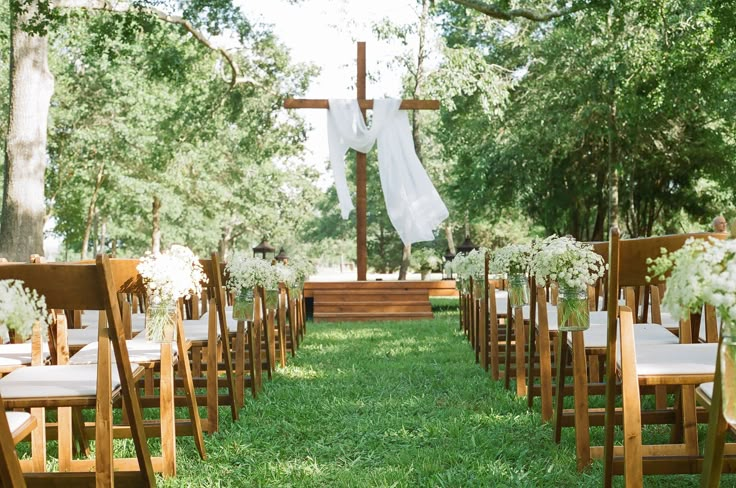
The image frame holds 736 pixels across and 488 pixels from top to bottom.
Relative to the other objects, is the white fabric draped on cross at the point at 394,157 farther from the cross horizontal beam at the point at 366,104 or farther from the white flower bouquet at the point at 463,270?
the white flower bouquet at the point at 463,270

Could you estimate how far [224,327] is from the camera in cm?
446

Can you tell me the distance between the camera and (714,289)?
188 centimetres

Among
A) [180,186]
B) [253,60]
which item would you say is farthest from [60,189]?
[253,60]

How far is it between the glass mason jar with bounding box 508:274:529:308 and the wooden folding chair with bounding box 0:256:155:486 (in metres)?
2.71

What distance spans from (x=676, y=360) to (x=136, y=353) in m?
2.48

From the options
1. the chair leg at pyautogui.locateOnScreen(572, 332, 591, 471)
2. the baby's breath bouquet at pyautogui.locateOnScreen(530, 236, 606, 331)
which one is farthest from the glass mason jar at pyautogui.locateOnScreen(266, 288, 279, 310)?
the chair leg at pyautogui.locateOnScreen(572, 332, 591, 471)

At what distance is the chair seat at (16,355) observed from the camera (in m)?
3.64

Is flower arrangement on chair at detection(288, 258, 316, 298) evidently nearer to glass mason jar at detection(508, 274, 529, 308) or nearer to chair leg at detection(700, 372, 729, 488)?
glass mason jar at detection(508, 274, 529, 308)

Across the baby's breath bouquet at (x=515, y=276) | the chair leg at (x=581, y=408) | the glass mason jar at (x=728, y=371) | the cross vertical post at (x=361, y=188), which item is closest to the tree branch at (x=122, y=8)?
the cross vertical post at (x=361, y=188)

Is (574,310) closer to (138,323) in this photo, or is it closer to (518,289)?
(518,289)

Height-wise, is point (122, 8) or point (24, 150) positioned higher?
point (122, 8)

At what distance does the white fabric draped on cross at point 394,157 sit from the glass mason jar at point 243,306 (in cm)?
758

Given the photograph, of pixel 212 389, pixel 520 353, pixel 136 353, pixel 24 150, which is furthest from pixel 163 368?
pixel 24 150

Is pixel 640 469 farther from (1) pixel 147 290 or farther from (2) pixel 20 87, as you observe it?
(2) pixel 20 87
